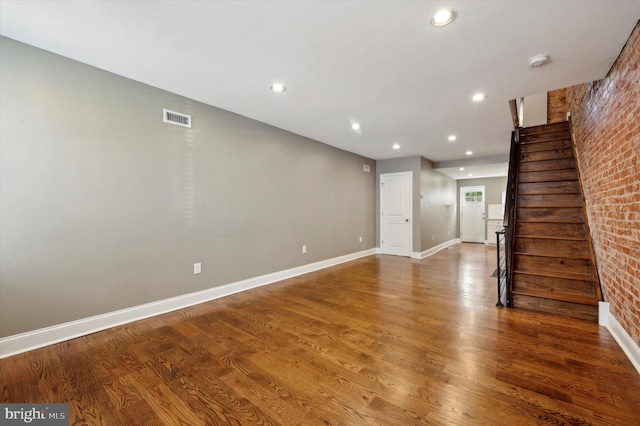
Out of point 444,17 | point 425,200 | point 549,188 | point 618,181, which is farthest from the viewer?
point 425,200

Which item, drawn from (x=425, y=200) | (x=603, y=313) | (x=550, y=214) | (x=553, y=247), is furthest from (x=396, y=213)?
(x=603, y=313)

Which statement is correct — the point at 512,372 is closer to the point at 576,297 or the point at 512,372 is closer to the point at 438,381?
the point at 438,381

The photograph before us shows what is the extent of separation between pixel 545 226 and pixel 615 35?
2.33 m

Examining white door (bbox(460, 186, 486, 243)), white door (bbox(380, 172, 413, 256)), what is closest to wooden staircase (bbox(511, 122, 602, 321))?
white door (bbox(380, 172, 413, 256))

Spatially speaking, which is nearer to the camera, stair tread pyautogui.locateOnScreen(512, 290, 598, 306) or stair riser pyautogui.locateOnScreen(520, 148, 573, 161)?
stair tread pyautogui.locateOnScreen(512, 290, 598, 306)

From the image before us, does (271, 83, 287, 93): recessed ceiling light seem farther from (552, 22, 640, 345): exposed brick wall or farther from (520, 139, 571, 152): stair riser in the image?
(520, 139, 571, 152): stair riser

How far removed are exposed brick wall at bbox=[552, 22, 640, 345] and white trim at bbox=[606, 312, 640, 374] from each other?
0.05 metres

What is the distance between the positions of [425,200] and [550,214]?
3134 mm

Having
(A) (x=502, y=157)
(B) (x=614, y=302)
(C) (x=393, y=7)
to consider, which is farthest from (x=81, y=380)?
(A) (x=502, y=157)

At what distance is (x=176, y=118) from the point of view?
3.11 meters

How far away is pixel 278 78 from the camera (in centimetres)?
272

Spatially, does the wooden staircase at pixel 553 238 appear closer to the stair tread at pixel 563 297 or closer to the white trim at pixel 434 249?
the stair tread at pixel 563 297

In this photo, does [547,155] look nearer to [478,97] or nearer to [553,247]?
[553,247]

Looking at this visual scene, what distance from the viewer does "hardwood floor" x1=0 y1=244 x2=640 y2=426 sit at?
1.52 metres
